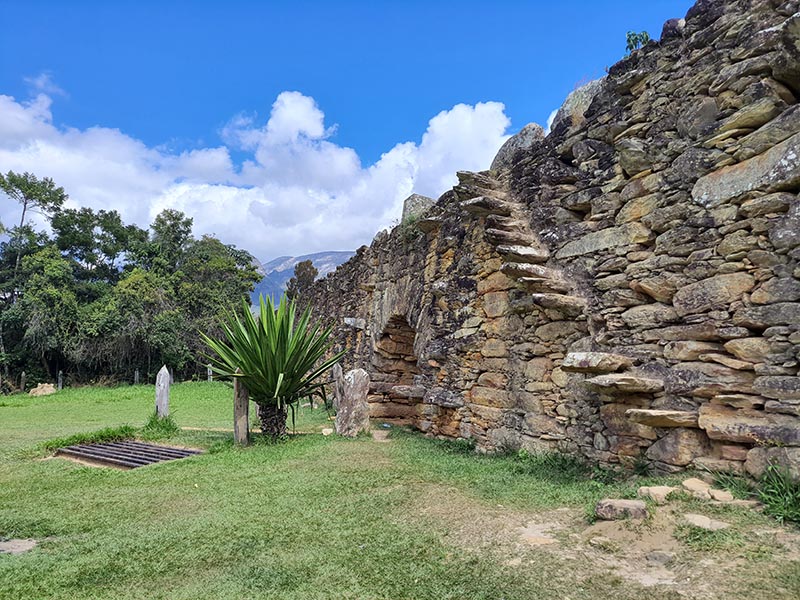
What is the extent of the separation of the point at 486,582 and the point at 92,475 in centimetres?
520

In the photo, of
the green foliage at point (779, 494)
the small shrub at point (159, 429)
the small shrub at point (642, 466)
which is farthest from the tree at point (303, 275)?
the green foliage at point (779, 494)

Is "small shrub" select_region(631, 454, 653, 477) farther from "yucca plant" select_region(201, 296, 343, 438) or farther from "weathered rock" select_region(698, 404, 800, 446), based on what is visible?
"yucca plant" select_region(201, 296, 343, 438)

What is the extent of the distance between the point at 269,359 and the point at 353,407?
154 cm

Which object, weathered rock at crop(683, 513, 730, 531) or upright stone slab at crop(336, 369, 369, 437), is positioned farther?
upright stone slab at crop(336, 369, 369, 437)

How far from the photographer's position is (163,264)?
26.4m

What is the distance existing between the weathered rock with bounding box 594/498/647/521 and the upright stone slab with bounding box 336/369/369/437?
206 inches

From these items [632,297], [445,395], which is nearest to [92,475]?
[445,395]

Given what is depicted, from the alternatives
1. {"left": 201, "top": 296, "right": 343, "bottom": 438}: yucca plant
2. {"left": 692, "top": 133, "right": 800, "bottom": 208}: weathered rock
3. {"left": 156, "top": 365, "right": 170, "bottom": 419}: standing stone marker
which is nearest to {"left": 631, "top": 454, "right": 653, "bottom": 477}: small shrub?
{"left": 692, "top": 133, "right": 800, "bottom": 208}: weathered rock

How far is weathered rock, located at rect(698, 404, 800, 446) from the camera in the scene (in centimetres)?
356

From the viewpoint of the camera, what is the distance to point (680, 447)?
4266 mm

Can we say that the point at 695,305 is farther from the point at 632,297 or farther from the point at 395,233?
the point at 395,233

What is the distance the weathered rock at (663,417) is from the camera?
4.19 meters

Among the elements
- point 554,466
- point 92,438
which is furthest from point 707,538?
point 92,438

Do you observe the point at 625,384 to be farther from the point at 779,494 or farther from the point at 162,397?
the point at 162,397
